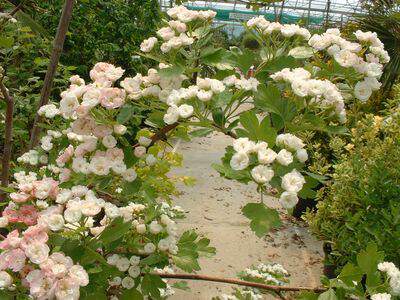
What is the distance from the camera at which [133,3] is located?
17.0 ft

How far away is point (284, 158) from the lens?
93cm

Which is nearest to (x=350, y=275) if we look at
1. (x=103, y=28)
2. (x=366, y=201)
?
(x=366, y=201)

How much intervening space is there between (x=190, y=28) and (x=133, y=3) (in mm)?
4132

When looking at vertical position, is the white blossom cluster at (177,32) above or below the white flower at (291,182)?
above

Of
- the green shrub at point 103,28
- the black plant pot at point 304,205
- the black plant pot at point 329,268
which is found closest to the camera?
the black plant pot at point 329,268

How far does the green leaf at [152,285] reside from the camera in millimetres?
1310

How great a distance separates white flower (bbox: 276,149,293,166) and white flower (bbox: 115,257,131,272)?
1.93 feet

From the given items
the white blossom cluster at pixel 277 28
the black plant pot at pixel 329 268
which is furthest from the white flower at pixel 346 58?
the black plant pot at pixel 329 268

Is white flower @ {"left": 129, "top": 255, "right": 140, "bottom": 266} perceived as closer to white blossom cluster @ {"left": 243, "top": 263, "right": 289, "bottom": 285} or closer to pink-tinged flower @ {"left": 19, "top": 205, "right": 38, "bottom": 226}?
pink-tinged flower @ {"left": 19, "top": 205, "right": 38, "bottom": 226}

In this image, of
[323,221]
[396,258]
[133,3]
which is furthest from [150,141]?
[133,3]

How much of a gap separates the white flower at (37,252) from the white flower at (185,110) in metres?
0.41

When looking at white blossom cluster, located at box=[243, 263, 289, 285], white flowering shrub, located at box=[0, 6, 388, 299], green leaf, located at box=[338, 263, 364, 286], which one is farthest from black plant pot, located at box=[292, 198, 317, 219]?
green leaf, located at box=[338, 263, 364, 286]

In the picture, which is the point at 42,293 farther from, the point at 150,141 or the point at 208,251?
the point at 208,251

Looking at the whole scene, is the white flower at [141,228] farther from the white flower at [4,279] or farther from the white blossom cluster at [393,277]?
the white blossom cluster at [393,277]
